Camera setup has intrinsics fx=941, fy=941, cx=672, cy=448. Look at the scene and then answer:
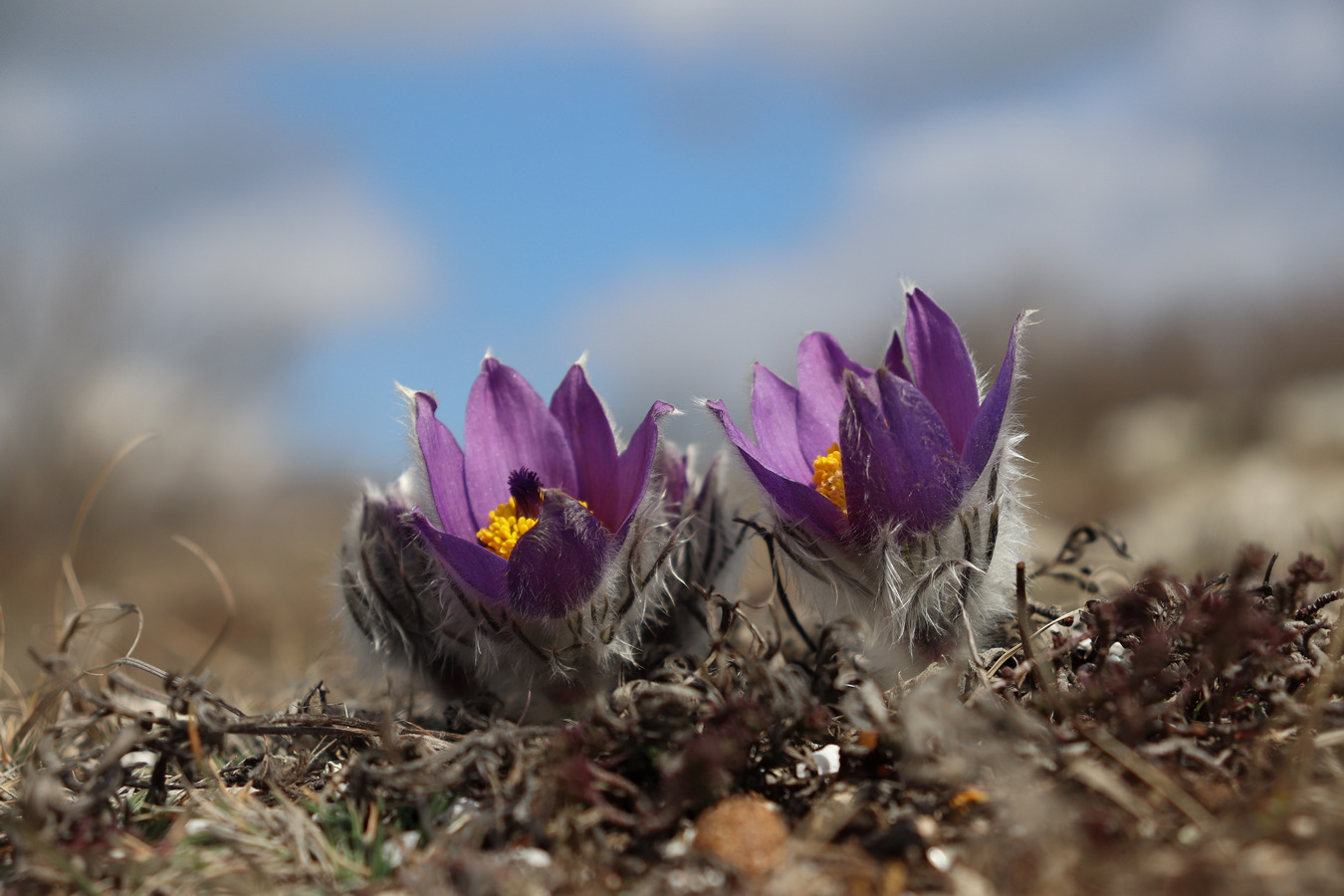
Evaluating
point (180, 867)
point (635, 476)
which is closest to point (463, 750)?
point (180, 867)

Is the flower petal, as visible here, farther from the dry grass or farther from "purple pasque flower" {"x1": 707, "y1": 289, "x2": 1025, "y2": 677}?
the dry grass

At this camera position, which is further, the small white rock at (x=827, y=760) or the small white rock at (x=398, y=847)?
the small white rock at (x=827, y=760)

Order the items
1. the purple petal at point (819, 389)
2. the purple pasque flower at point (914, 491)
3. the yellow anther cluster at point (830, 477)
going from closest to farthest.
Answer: the purple pasque flower at point (914, 491) → the yellow anther cluster at point (830, 477) → the purple petal at point (819, 389)

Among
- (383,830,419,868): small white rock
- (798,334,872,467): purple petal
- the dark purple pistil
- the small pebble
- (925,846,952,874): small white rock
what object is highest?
(798,334,872,467): purple petal

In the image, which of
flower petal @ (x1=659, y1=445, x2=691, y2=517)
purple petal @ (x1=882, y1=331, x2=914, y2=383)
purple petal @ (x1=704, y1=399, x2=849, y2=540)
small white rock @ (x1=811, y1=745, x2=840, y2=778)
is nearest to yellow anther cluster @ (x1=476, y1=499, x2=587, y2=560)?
flower petal @ (x1=659, y1=445, x2=691, y2=517)

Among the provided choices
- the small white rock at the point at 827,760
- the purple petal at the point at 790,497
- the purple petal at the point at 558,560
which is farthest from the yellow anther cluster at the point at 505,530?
the small white rock at the point at 827,760

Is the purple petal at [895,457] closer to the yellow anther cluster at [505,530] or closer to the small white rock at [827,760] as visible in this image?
the small white rock at [827,760]
